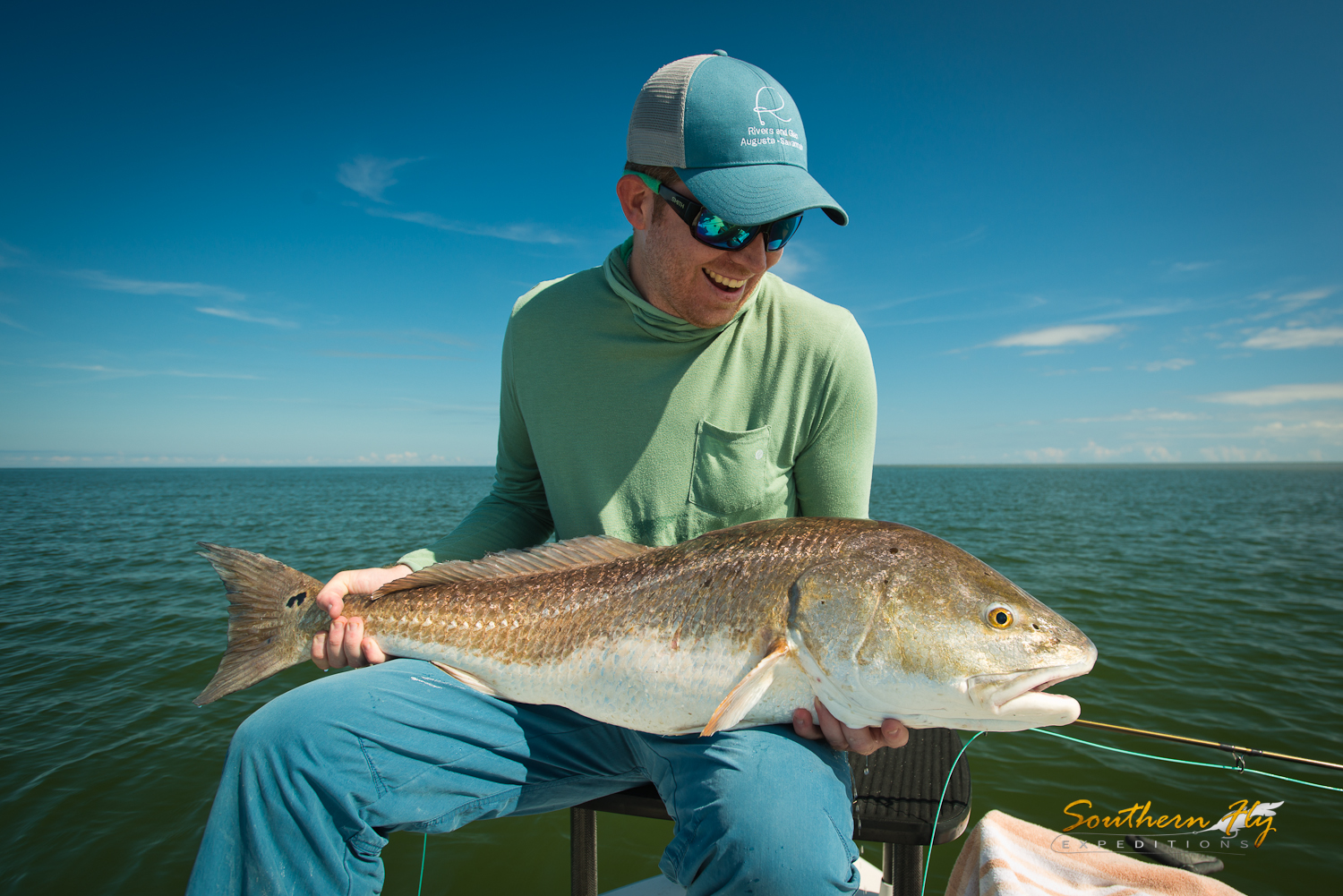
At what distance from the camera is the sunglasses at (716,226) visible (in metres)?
2.39

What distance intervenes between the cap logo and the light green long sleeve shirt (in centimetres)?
70

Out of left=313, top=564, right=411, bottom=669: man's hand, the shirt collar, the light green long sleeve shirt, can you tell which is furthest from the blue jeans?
the shirt collar

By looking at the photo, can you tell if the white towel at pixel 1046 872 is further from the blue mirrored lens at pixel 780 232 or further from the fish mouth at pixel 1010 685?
the blue mirrored lens at pixel 780 232

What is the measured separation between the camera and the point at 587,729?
89.4 inches

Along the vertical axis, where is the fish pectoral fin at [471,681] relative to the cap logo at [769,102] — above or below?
below

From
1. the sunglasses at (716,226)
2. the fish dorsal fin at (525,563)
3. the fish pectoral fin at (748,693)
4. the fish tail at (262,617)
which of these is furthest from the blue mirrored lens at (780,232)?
the fish tail at (262,617)

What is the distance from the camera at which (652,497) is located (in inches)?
109

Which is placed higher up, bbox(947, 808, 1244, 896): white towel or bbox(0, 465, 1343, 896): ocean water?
bbox(947, 808, 1244, 896): white towel

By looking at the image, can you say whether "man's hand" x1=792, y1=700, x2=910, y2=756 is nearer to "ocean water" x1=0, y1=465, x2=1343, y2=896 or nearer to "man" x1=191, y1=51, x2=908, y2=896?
"man" x1=191, y1=51, x2=908, y2=896

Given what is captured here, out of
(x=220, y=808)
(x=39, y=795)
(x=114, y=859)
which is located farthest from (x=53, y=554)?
(x=220, y=808)

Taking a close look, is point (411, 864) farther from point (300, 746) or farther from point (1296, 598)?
point (1296, 598)

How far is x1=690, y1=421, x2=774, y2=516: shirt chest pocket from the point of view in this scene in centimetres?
271

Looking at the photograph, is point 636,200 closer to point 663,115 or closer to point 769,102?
point 663,115

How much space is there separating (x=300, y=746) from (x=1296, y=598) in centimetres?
2082
